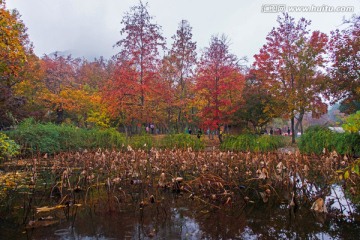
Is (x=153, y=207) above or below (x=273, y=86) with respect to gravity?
below

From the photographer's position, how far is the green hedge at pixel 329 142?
35.7 ft

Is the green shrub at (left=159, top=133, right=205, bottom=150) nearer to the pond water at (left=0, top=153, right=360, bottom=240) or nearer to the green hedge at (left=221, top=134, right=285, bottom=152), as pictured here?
the green hedge at (left=221, top=134, right=285, bottom=152)

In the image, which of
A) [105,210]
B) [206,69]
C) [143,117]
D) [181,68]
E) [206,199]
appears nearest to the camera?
[105,210]

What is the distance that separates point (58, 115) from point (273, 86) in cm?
1991

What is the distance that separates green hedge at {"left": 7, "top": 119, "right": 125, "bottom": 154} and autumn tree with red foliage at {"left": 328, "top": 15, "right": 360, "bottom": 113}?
41.0 feet

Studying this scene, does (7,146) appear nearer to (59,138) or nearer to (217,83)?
(59,138)

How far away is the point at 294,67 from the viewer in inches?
711

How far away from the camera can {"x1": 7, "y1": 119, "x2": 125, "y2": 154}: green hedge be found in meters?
13.8

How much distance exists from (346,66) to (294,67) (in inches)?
122

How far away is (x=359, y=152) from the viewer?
10633 mm

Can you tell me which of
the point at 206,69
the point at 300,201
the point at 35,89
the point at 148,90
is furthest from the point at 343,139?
the point at 35,89

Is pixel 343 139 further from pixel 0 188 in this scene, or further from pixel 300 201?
pixel 0 188

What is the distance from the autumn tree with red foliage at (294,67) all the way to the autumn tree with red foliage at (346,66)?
829 mm

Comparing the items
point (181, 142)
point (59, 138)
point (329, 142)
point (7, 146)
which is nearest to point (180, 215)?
point (7, 146)
